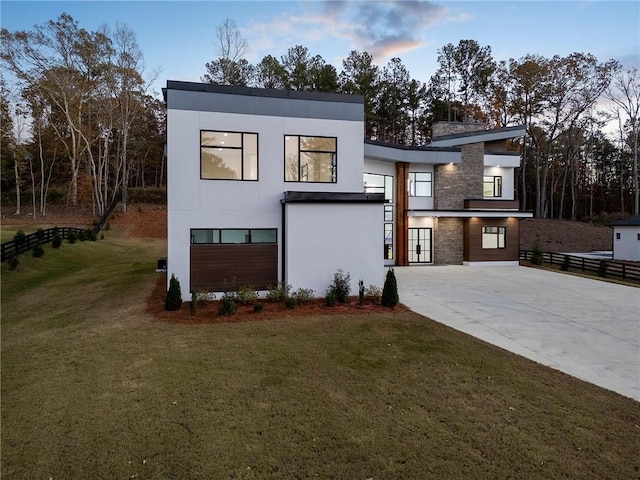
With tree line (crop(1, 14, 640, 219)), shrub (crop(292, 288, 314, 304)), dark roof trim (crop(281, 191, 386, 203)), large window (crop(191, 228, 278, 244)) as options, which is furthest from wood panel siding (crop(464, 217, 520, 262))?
tree line (crop(1, 14, 640, 219))

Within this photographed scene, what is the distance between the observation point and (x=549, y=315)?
34.1 feet

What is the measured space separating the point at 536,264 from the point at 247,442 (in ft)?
74.8

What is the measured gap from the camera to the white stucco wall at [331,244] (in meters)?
11.7

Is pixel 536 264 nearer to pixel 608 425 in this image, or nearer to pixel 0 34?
pixel 608 425

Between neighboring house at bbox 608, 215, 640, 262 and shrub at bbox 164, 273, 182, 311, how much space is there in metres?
28.6

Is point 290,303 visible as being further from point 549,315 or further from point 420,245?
point 420,245

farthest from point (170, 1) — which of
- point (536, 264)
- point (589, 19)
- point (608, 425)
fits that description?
point (536, 264)

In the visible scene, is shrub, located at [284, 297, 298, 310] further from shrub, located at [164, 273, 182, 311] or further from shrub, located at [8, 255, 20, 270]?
shrub, located at [8, 255, 20, 270]

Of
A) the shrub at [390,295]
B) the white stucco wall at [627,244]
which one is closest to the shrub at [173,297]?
the shrub at [390,295]

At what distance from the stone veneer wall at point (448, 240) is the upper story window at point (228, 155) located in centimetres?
1400

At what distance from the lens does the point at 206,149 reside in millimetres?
11688

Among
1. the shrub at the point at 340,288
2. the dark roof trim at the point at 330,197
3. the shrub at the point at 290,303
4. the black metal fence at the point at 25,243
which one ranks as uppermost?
the dark roof trim at the point at 330,197

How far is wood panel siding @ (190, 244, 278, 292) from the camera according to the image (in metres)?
11.5

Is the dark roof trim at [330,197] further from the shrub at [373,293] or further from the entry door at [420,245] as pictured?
the entry door at [420,245]
